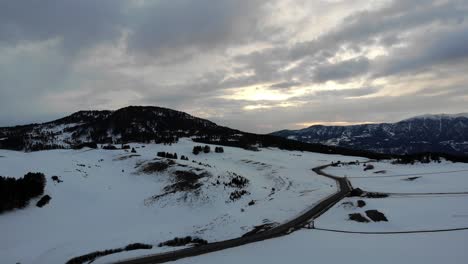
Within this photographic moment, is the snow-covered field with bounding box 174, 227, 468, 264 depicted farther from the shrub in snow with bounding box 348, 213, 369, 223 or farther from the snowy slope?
the shrub in snow with bounding box 348, 213, 369, 223

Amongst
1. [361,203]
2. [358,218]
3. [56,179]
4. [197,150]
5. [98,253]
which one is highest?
[197,150]

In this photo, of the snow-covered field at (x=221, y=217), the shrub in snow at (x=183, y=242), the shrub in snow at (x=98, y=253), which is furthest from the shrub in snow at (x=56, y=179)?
the shrub in snow at (x=183, y=242)

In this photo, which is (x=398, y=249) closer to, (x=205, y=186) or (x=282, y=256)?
(x=282, y=256)

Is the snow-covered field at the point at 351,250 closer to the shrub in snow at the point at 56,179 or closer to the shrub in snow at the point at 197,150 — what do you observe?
the shrub in snow at the point at 56,179

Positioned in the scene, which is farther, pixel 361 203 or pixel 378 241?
pixel 361 203

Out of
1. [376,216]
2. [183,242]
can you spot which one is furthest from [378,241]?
[183,242]

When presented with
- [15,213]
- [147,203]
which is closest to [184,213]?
[147,203]

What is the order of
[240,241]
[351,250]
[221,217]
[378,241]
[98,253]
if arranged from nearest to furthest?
[351,250] < [378,241] < [98,253] < [240,241] < [221,217]

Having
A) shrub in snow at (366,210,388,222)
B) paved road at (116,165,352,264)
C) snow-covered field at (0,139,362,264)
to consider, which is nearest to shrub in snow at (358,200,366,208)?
shrub in snow at (366,210,388,222)

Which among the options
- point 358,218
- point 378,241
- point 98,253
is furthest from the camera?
point 358,218

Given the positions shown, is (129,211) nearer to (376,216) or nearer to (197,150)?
(376,216)
